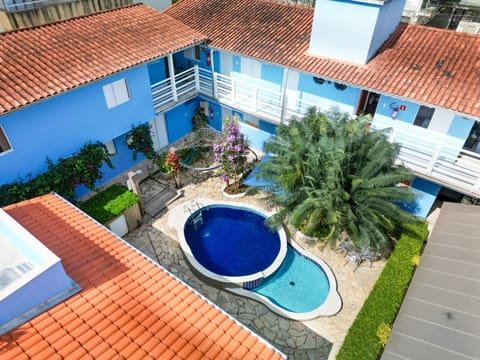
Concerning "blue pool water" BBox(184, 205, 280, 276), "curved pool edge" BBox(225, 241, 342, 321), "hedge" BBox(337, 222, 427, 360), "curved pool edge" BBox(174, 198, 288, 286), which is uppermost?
"hedge" BBox(337, 222, 427, 360)

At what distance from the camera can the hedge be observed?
1188 cm

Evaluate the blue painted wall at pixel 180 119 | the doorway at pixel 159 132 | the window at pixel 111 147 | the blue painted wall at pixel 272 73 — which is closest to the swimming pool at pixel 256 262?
the window at pixel 111 147

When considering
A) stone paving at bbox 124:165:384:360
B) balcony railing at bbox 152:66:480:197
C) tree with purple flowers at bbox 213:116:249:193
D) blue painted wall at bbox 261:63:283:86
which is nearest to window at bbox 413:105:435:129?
balcony railing at bbox 152:66:480:197

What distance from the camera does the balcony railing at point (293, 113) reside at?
50.9 feet

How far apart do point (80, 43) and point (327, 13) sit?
1274 cm

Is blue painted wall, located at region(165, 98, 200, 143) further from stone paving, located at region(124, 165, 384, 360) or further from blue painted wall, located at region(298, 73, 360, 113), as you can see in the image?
blue painted wall, located at region(298, 73, 360, 113)

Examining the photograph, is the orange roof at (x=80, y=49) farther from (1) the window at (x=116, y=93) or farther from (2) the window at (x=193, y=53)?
(2) the window at (x=193, y=53)

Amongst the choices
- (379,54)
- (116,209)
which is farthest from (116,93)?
(379,54)

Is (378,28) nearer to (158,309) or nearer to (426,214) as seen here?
(426,214)

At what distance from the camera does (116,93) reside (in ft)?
58.9

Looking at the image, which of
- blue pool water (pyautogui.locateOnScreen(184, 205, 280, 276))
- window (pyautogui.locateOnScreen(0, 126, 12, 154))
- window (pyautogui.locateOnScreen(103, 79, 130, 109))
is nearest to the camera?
window (pyautogui.locateOnScreen(0, 126, 12, 154))

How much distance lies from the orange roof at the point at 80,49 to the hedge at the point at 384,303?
50.4 feet

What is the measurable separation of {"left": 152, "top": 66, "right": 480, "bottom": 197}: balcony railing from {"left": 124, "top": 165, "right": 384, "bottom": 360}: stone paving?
5158 mm

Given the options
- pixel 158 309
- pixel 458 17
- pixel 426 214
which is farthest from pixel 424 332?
pixel 458 17
